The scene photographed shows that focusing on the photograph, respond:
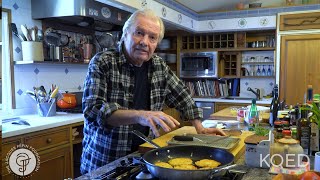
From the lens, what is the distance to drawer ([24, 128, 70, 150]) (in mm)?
2201

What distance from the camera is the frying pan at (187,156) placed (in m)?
0.89

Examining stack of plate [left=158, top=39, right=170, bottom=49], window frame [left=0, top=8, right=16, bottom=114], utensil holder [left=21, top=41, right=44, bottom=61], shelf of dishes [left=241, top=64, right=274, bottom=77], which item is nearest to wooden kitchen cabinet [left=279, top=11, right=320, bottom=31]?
shelf of dishes [left=241, top=64, right=274, bottom=77]

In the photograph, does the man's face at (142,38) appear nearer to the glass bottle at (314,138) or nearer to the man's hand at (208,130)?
the man's hand at (208,130)

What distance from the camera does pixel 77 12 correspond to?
2650 mm

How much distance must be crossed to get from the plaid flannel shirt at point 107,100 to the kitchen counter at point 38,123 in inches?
31.4

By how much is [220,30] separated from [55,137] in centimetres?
326

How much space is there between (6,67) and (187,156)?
223cm

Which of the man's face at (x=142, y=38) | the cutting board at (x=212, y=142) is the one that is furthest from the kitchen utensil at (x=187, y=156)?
the man's face at (x=142, y=38)

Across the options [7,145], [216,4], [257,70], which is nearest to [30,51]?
[7,145]

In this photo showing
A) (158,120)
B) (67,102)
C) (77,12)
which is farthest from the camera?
(67,102)

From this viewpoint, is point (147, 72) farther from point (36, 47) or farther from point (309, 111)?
point (36, 47)

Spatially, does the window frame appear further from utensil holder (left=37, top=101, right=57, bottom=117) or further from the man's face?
the man's face

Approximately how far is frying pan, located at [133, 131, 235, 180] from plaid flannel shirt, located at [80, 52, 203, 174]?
0.95ft

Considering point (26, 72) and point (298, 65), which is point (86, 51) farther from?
point (298, 65)
